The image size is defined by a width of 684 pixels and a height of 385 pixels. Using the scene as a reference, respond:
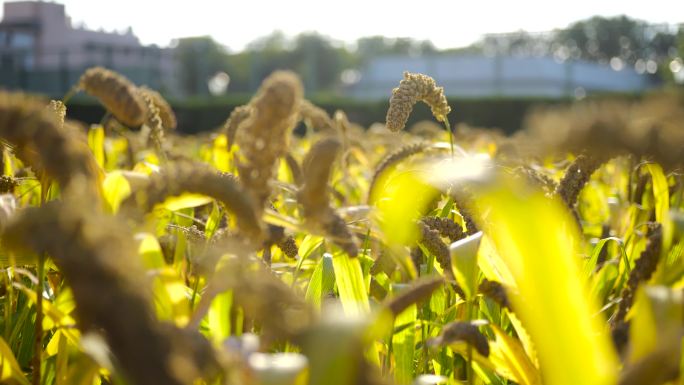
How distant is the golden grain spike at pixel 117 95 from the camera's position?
1.09 metres

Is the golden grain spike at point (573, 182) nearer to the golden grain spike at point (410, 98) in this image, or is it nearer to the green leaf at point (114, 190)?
the golden grain spike at point (410, 98)

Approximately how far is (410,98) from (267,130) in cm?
58

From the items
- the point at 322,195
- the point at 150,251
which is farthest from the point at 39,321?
the point at 322,195

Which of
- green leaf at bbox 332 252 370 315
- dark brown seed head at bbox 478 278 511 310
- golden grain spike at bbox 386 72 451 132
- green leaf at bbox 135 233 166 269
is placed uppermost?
golden grain spike at bbox 386 72 451 132

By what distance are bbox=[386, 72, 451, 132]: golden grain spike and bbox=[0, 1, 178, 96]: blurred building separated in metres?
40.4

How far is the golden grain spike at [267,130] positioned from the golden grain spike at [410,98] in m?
0.48

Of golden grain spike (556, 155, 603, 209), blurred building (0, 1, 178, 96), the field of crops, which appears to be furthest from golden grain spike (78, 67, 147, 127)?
blurred building (0, 1, 178, 96)

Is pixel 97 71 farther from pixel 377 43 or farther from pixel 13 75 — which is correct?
pixel 377 43

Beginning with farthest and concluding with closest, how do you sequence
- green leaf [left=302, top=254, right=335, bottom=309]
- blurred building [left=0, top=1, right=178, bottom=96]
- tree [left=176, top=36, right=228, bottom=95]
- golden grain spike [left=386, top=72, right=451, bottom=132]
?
tree [left=176, top=36, right=228, bottom=95] < blurred building [left=0, top=1, right=178, bottom=96] < green leaf [left=302, top=254, right=335, bottom=309] < golden grain spike [left=386, top=72, right=451, bottom=132]

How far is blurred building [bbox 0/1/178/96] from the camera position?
142ft

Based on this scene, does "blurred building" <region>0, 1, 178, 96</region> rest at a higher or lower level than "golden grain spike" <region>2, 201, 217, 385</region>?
lower

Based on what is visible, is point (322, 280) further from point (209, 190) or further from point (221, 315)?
point (209, 190)

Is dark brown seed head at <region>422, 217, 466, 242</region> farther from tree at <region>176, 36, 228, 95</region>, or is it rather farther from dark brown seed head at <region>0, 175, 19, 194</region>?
tree at <region>176, 36, 228, 95</region>

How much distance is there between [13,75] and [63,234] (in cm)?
4696
